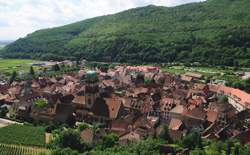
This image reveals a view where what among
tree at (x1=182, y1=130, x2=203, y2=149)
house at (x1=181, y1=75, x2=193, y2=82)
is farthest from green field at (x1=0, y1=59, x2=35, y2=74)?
tree at (x1=182, y1=130, x2=203, y2=149)

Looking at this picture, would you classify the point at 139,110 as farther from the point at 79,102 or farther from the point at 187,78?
the point at 187,78

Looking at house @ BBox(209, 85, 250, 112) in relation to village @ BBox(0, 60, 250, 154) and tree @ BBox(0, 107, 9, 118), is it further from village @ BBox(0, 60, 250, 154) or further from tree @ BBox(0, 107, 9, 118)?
tree @ BBox(0, 107, 9, 118)

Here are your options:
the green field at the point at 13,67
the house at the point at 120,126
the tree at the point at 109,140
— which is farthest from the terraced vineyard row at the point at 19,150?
the green field at the point at 13,67

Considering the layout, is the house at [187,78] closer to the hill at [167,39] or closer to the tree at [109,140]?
the hill at [167,39]

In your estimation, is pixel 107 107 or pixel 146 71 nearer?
pixel 107 107

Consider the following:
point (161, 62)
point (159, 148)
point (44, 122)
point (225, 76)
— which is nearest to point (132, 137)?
point (159, 148)

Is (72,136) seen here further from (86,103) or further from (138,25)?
(138,25)
